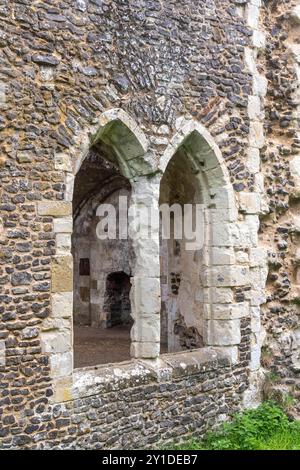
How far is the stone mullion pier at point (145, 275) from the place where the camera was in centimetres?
652

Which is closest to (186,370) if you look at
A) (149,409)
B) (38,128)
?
(149,409)

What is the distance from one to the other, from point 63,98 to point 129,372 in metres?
2.79

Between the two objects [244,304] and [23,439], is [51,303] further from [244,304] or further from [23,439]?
[244,304]

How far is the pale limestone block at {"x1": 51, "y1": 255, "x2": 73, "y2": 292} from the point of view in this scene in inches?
223

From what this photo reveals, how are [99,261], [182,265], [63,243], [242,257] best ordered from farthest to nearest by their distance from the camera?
[99,261], [182,265], [242,257], [63,243]

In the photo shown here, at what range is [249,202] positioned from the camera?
7.56 meters

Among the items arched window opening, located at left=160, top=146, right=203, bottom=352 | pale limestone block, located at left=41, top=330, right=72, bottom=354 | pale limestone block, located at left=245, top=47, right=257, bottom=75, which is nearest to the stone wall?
pale limestone block, located at left=41, top=330, right=72, bottom=354

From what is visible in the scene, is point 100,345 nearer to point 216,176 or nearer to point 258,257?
point 258,257

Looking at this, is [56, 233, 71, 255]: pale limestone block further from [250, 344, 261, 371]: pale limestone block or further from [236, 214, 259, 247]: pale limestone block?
[250, 344, 261, 371]: pale limestone block

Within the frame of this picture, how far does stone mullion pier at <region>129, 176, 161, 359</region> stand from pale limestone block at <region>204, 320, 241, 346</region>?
3.27 ft

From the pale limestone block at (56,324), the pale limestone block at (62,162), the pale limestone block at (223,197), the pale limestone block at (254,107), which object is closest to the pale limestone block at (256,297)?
the pale limestone block at (223,197)

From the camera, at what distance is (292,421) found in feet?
23.9

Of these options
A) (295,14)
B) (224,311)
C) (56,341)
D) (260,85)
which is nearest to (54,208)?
(56,341)

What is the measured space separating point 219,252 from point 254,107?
1.88m
